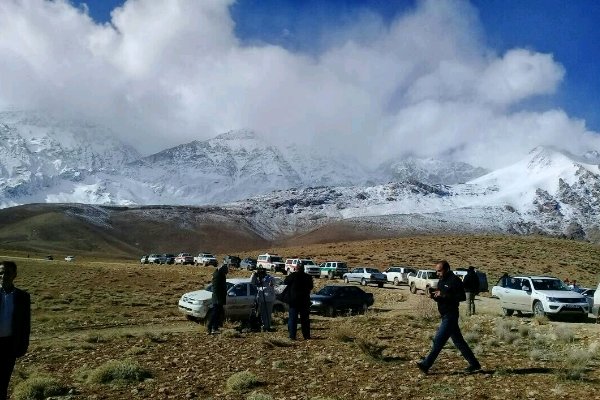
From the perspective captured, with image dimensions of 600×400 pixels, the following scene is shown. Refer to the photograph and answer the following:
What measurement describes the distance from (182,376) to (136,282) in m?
37.6

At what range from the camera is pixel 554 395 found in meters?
9.83

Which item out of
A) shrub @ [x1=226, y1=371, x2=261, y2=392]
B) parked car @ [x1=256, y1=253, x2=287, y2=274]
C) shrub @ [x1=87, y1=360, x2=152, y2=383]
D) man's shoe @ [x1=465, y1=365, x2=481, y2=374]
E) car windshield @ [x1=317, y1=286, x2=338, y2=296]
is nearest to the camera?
shrub @ [x1=226, y1=371, x2=261, y2=392]

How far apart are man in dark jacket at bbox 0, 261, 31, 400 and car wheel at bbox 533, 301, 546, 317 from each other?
20.4 metres

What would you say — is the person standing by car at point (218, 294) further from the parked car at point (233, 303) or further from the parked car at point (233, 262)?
the parked car at point (233, 262)

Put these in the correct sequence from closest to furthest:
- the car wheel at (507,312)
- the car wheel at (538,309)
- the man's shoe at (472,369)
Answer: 1. the man's shoe at (472,369)
2. the car wheel at (538,309)
3. the car wheel at (507,312)

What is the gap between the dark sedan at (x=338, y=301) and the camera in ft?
91.6

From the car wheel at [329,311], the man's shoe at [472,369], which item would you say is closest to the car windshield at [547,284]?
the car wheel at [329,311]

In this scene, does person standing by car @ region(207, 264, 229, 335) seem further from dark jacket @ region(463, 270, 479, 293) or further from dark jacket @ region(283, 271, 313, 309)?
dark jacket @ region(463, 270, 479, 293)

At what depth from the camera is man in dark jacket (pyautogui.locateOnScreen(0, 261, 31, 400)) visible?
8.04 meters

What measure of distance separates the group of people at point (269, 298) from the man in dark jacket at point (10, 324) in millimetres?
9715

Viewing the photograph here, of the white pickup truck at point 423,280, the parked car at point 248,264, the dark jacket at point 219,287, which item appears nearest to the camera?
the dark jacket at point 219,287

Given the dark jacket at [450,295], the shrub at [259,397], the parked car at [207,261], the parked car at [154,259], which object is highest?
the parked car at [154,259]

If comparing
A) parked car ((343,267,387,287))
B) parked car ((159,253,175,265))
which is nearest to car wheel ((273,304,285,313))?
parked car ((343,267,387,287))

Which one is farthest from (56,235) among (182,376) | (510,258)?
(182,376)
